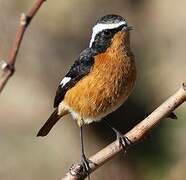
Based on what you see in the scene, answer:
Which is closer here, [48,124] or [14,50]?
[14,50]

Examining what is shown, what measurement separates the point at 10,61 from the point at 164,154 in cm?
822

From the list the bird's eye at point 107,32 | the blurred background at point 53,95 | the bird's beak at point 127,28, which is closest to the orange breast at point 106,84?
the bird's eye at point 107,32

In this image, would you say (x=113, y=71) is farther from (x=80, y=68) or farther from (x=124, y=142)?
(x=124, y=142)

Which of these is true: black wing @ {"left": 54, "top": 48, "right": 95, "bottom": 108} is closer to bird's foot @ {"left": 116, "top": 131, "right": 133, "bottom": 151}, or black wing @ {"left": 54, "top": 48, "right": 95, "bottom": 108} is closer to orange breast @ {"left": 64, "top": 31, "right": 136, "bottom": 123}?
orange breast @ {"left": 64, "top": 31, "right": 136, "bottom": 123}

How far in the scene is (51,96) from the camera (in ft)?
34.7

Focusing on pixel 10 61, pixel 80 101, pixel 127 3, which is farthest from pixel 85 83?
pixel 127 3

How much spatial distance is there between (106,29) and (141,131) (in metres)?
1.41

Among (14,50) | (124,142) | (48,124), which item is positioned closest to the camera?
(14,50)

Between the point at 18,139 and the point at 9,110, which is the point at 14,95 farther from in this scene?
the point at 18,139

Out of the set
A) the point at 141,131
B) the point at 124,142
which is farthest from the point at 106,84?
the point at 141,131

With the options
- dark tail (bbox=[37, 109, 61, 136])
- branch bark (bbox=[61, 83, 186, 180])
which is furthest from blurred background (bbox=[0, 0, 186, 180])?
branch bark (bbox=[61, 83, 186, 180])

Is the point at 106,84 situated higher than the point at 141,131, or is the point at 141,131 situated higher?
the point at 141,131

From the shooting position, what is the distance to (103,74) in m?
4.36

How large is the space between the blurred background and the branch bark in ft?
18.8
